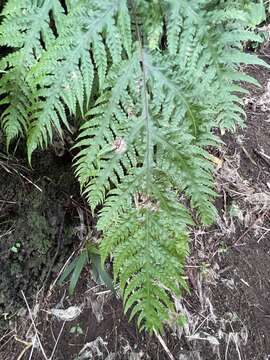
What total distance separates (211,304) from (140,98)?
111 centimetres

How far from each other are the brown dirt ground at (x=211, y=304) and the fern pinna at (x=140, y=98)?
0.65 meters

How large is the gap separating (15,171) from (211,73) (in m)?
0.90

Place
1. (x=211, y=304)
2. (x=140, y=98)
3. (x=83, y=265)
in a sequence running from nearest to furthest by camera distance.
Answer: (x=140, y=98)
(x=83, y=265)
(x=211, y=304)

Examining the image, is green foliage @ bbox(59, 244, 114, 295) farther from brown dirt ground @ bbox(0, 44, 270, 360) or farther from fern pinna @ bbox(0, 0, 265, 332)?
fern pinna @ bbox(0, 0, 265, 332)

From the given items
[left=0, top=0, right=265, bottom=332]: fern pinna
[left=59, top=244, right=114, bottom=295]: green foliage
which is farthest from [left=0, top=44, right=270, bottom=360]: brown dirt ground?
[left=0, top=0, right=265, bottom=332]: fern pinna

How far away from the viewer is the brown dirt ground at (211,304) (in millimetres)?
1920

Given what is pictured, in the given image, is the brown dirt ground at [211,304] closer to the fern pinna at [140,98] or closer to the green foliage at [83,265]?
the green foliage at [83,265]

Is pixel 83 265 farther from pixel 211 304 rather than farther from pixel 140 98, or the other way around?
pixel 140 98

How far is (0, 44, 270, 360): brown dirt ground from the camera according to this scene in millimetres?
1920

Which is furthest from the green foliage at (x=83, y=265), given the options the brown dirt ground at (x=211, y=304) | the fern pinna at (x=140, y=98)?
the fern pinna at (x=140, y=98)

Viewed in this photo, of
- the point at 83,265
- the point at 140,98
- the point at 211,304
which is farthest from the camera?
the point at 211,304

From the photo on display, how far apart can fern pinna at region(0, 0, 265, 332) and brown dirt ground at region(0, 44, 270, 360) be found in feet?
2.12

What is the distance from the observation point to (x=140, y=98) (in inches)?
53.5

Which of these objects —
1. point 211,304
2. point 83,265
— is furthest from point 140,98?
point 211,304
